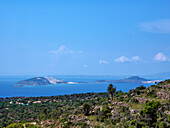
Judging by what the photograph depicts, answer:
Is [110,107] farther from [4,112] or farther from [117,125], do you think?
[4,112]

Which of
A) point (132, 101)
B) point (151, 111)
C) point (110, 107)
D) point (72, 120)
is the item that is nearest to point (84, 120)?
point (72, 120)

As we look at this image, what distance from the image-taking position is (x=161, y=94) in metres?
44.0

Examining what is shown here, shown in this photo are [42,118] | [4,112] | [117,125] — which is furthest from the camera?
[4,112]

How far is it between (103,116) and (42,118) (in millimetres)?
21352

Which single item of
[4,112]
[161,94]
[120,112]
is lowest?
[4,112]

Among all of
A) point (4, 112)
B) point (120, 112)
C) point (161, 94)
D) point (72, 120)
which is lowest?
point (4, 112)

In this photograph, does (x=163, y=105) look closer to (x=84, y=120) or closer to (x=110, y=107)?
(x=110, y=107)

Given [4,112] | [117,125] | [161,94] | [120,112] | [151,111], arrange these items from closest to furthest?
[151,111], [117,125], [120,112], [161,94], [4,112]

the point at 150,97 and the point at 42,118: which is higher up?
the point at 150,97

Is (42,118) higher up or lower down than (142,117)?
lower down

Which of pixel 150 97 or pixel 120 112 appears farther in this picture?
pixel 150 97

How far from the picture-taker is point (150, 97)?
147 ft

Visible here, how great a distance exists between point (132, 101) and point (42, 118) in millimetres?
25094

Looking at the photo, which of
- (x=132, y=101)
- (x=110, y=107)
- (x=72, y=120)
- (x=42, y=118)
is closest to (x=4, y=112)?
(x=42, y=118)
